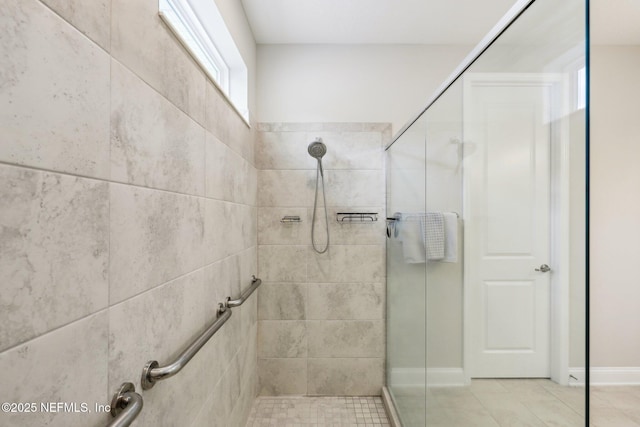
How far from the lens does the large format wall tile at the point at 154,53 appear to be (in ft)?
2.25

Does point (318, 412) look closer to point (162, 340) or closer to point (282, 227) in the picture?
point (282, 227)

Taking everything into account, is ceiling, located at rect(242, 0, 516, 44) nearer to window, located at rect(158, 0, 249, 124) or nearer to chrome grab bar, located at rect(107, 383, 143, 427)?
window, located at rect(158, 0, 249, 124)

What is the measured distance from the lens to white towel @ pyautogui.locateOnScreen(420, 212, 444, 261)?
1196 millimetres

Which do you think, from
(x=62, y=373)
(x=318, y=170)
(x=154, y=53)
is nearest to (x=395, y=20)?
(x=318, y=170)

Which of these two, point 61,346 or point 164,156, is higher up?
point 164,156

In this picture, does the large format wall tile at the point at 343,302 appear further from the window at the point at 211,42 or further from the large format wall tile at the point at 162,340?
the window at the point at 211,42

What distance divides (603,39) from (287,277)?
2.76m

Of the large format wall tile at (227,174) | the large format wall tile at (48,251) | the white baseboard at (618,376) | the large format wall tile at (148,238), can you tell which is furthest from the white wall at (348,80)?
the white baseboard at (618,376)

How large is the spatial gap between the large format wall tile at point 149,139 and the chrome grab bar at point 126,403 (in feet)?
1.54

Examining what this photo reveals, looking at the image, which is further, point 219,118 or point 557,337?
point 219,118

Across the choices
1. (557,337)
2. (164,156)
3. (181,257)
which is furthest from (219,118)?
(557,337)

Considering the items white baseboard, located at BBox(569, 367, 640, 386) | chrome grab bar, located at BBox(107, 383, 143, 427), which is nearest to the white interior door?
chrome grab bar, located at BBox(107, 383, 143, 427)

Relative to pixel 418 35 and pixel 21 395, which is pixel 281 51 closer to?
pixel 418 35

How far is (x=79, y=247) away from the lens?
56 centimetres
